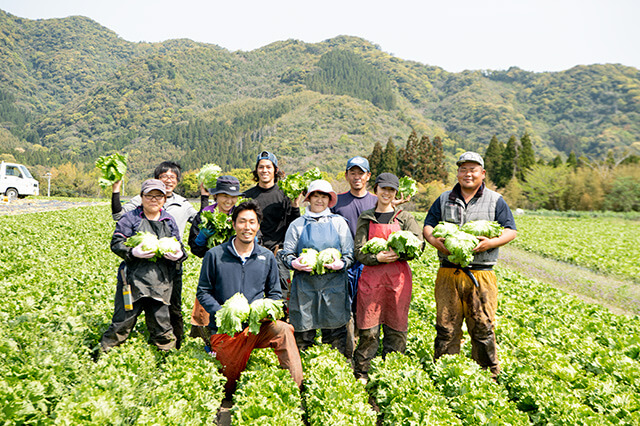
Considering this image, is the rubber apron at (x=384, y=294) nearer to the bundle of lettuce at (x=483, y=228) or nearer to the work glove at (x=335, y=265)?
the work glove at (x=335, y=265)

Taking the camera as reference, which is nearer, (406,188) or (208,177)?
(406,188)

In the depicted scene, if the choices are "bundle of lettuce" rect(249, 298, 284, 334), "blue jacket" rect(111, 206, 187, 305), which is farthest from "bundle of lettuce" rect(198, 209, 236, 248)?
"bundle of lettuce" rect(249, 298, 284, 334)

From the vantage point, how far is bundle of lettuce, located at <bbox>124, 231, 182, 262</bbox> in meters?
4.82

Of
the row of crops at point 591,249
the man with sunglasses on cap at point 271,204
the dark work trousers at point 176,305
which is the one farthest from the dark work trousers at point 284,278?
the row of crops at point 591,249

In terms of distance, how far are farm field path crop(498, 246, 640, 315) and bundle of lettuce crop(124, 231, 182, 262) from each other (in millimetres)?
12372

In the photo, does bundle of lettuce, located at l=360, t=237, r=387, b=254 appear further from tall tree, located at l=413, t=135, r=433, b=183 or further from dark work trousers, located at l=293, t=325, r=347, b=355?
tall tree, located at l=413, t=135, r=433, b=183

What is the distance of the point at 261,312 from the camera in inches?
171

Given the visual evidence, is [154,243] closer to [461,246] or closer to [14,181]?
[461,246]

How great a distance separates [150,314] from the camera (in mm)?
5086

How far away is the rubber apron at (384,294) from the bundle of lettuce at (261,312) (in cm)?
116

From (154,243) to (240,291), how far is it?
1.28m

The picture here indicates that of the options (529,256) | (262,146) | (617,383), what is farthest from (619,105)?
(617,383)

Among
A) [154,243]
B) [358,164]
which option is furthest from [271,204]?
[154,243]

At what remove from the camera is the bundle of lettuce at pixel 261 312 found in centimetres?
430
